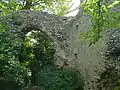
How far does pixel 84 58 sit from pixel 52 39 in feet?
5.84

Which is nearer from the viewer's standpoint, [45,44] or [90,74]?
[90,74]

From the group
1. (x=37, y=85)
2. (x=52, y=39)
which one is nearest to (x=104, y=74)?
(x=52, y=39)

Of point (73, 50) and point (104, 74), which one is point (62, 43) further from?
point (104, 74)

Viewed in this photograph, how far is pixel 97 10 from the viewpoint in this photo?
2361mm

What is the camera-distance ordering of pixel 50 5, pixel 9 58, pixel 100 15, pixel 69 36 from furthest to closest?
pixel 50 5, pixel 69 36, pixel 9 58, pixel 100 15

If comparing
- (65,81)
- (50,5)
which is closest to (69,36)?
(65,81)

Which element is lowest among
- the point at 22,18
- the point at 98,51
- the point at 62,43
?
the point at 98,51

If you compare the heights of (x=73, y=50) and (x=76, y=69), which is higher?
(x=73, y=50)

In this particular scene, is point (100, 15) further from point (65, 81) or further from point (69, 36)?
point (69, 36)

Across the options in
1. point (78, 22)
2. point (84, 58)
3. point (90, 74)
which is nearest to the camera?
point (90, 74)

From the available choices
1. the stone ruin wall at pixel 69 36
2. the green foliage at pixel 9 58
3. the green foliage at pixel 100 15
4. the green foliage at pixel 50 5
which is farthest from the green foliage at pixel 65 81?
the green foliage at pixel 50 5

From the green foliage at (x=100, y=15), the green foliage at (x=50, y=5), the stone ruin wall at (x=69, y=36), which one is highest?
the green foliage at (x=50, y=5)

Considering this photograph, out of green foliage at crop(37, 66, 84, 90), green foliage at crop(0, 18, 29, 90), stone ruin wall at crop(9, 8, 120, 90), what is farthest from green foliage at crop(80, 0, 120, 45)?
green foliage at crop(0, 18, 29, 90)

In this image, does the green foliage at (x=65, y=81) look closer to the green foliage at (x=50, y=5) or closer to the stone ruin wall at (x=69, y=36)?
the stone ruin wall at (x=69, y=36)
